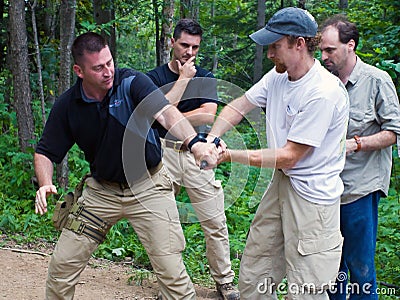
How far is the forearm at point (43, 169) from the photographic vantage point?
377cm

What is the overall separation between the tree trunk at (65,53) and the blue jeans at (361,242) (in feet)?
Answer: 14.9

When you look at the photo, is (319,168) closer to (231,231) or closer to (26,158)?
(231,231)

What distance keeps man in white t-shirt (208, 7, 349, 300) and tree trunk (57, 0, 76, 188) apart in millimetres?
4571

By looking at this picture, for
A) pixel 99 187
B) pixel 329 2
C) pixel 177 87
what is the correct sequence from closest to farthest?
pixel 99 187 < pixel 177 87 < pixel 329 2

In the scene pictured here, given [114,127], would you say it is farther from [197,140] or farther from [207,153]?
[207,153]

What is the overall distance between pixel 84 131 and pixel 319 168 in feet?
5.26

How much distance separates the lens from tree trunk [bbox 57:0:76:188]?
7.31 m

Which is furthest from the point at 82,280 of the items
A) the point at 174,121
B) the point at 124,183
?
the point at 174,121

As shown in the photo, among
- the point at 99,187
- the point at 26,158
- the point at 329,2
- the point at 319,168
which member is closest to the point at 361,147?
the point at 319,168

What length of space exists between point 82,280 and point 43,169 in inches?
74.2

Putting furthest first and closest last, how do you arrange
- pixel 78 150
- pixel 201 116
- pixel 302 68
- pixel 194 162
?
pixel 78 150 < pixel 194 162 < pixel 201 116 < pixel 302 68

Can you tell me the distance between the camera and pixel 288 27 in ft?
10.0

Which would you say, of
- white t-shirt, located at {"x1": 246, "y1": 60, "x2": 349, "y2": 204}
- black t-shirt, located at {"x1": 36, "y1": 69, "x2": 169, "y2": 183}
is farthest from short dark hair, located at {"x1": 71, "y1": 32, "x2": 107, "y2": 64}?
white t-shirt, located at {"x1": 246, "y1": 60, "x2": 349, "y2": 204}

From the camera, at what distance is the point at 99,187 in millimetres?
3891
